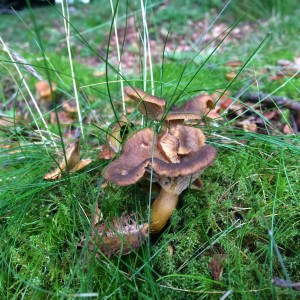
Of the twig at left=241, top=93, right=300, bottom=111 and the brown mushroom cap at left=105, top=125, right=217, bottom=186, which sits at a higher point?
the brown mushroom cap at left=105, top=125, right=217, bottom=186

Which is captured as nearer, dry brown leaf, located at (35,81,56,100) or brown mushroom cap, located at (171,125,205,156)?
brown mushroom cap, located at (171,125,205,156)

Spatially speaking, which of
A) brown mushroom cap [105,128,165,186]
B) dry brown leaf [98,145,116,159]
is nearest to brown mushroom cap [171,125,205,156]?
brown mushroom cap [105,128,165,186]

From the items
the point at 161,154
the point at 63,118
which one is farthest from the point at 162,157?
the point at 63,118

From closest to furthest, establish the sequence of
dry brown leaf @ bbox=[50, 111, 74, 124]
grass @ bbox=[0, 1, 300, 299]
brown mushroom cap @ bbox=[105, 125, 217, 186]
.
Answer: brown mushroom cap @ bbox=[105, 125, 217, 186], grass @ bbox=[0, 1, 300, 299], dry brown leaf @ bbox=[50, 111, 74, 124]

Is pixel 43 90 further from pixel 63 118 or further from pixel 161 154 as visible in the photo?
pixel 161 154

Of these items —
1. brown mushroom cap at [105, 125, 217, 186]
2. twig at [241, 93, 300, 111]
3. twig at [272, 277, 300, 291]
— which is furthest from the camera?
twig at [241, 93, 300, 111]

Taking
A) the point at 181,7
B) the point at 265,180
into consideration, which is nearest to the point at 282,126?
the point at 265,180

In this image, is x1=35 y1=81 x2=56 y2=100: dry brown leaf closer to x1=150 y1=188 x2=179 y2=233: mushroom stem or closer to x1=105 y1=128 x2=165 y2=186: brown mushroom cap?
x1=105 y1=128 x2=165 y2=186: brown mushroom cap

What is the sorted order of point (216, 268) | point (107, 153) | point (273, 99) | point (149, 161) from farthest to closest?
point (273, 99) < point (107, 153) < point (216, 268) < point (149, 161)
